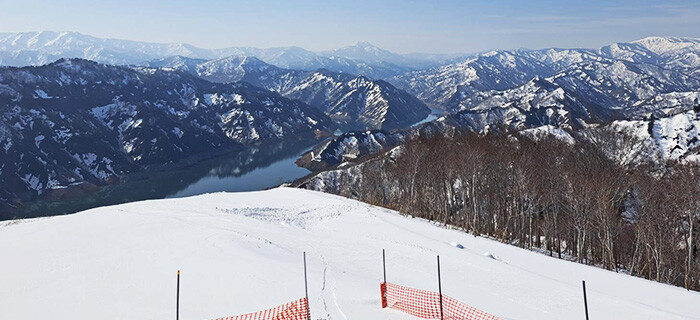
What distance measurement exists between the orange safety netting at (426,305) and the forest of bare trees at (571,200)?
26.1 meters

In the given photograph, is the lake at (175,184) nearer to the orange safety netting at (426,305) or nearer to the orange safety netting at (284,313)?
the orange safety netting at (426,305)

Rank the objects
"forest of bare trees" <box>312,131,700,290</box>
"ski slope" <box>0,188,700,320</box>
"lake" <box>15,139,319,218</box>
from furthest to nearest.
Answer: "lake" <box>15,139,319,218</box> < "forest of bare trees" <box>312,131,700,290</box> < "ski slope" <box>0,188,700,320</box>

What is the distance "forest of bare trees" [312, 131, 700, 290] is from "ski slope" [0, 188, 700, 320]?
12.2 meters

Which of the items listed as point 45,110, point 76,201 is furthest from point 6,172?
point 45,110

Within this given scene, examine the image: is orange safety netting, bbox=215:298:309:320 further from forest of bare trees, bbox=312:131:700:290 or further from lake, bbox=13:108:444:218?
lake, bbox=13:108:444:218

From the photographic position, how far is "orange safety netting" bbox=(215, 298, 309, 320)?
571 inches

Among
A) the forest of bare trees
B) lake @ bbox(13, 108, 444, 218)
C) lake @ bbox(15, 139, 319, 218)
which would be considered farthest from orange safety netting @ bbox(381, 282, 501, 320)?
lake @ bbox(15, 139, 319, 218)

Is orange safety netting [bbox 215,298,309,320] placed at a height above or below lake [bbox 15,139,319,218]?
above

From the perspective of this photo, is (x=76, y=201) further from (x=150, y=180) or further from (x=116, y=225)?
(x=116, y=225)

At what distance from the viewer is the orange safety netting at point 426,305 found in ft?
50.4

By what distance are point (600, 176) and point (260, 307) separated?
38277 millimetres

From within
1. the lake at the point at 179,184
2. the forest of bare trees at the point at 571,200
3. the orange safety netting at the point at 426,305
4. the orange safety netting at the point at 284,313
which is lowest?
the lake at the point at 179,184

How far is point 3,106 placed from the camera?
16700 centimetres

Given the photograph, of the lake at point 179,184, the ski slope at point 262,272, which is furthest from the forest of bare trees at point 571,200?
the lake at point 179,184
